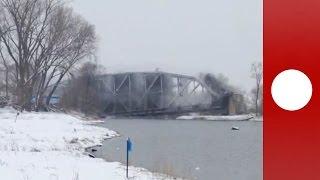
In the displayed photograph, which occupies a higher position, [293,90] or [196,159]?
[293,90]

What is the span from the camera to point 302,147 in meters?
0.60

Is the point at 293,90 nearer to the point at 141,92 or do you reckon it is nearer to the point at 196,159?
the point at 141,92

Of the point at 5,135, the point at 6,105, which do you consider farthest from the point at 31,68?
the point at 5,135

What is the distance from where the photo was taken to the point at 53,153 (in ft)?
30.3

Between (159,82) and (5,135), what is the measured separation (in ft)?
Result: 34.0
